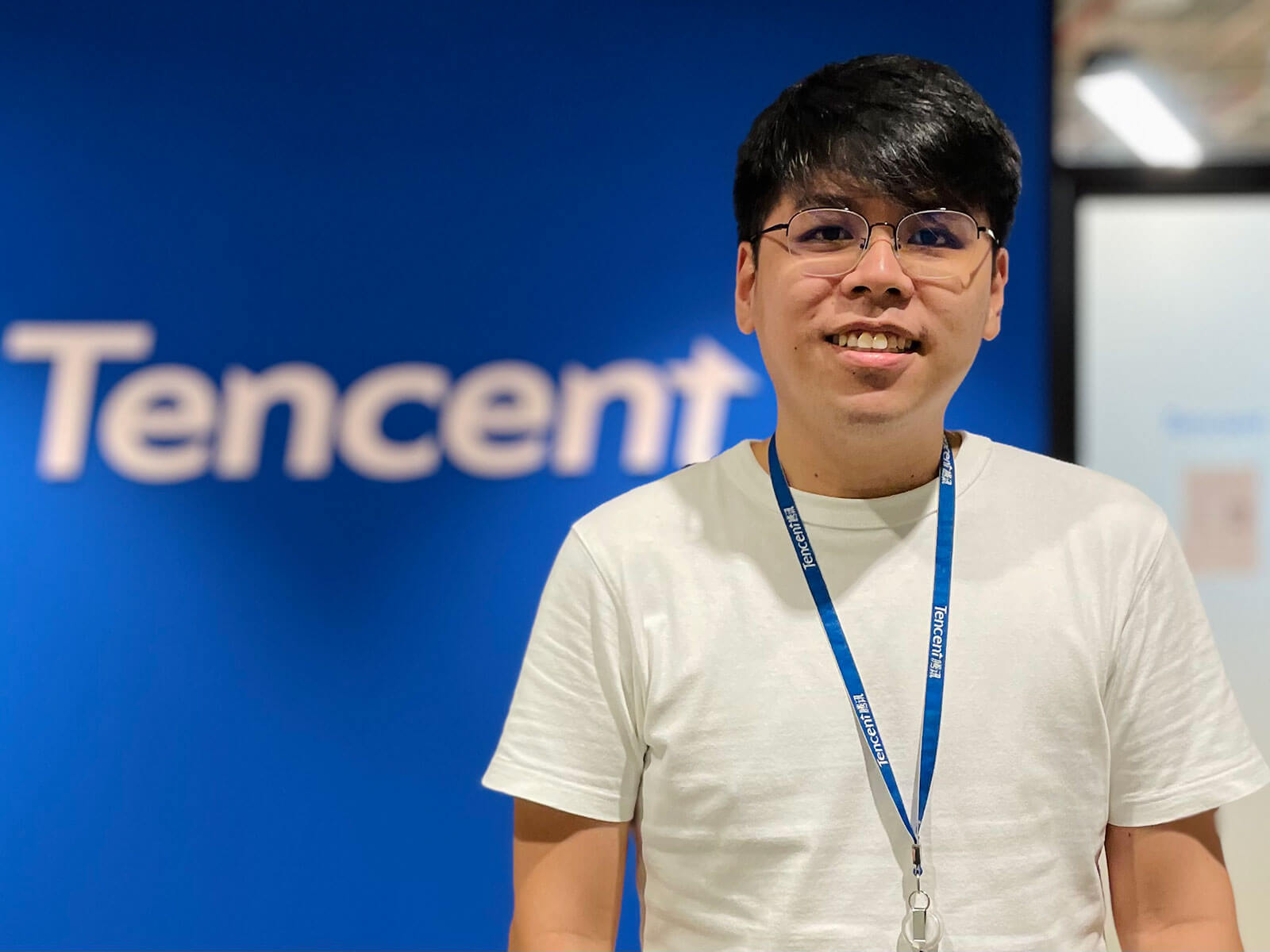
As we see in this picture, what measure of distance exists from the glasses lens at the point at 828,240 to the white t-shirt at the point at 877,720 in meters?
0.27

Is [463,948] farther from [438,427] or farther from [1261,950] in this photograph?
[1261,950]

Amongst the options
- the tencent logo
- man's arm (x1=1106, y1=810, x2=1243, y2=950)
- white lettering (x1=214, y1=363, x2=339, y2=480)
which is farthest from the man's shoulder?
white lettering (x1=214, y1=363, x2=339, y2=480)

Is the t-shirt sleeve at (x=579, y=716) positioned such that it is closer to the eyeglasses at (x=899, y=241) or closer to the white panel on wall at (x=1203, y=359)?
the eyeglasses at (x=899, y=241)

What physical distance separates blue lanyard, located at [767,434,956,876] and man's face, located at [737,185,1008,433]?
99mm

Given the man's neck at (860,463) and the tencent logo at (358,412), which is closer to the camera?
the man's neck at (860,463)

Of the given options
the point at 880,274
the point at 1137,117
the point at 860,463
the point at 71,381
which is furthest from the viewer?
the point at 1137,117

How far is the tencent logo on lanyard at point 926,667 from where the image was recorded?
1184mm

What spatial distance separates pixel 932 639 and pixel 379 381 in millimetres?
2020

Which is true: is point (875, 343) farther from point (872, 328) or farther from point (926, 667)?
point (926, 667)

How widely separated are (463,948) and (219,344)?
167 cm

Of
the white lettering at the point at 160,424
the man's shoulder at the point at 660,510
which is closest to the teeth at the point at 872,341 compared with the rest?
the man's shoulder at the point at 660,510

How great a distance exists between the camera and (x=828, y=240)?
127 centimetres

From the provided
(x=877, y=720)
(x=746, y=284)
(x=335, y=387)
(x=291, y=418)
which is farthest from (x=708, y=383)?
(x=877, y=720)

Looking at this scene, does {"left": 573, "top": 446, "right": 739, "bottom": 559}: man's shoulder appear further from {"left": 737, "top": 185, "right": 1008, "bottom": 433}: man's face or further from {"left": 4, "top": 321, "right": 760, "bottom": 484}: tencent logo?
{"left": 4, "top": 321, "right": 760, "bottom": 484}: tencent logo
